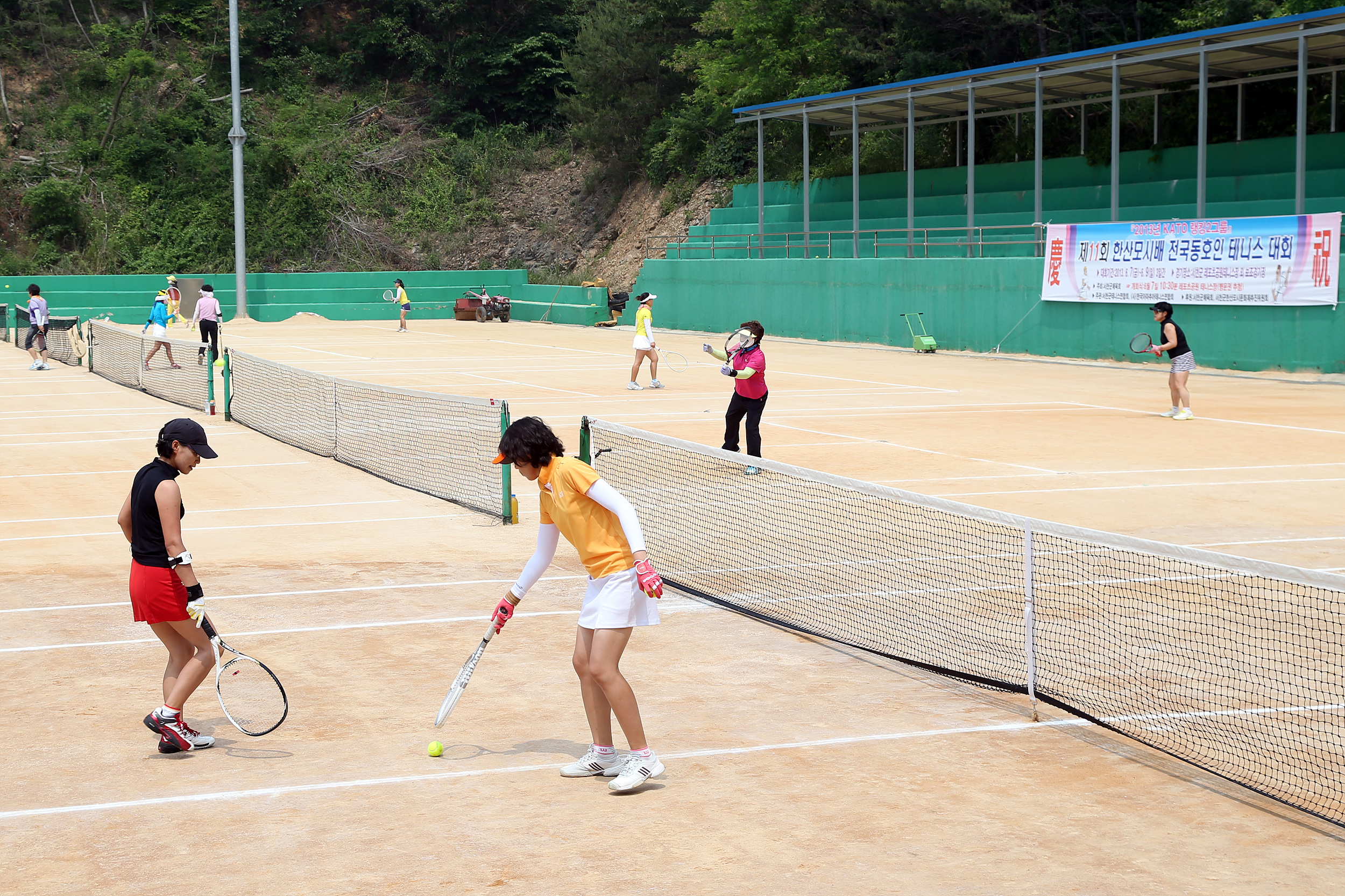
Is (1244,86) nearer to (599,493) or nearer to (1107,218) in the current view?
(1107,218)

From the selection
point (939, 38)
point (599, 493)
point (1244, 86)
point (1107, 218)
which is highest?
point (939, 38)

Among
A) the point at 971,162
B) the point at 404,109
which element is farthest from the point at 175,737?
the point at 404,109

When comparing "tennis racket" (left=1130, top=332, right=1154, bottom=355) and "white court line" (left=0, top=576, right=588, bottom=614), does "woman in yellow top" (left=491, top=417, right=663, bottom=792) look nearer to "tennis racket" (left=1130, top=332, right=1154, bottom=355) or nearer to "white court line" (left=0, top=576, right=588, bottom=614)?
"white court line" (left=0, top=576, right=588, bottom=614)

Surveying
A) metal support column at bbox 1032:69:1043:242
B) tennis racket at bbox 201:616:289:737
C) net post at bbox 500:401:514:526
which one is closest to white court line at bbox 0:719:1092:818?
tennis racket at bbox 201:616:289:737

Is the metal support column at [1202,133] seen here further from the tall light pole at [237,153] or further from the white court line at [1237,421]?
the tall light pole at [237,153]

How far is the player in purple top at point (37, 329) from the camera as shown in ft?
108

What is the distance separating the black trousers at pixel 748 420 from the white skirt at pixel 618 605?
9.07 metres

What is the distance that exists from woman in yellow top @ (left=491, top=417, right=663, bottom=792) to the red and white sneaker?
196 cm

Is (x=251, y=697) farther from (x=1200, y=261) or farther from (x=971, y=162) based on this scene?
(x=971, y=162)

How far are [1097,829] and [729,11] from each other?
187ft

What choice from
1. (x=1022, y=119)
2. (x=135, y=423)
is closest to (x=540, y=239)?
(x=1022, y=119)

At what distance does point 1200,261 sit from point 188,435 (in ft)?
90.2

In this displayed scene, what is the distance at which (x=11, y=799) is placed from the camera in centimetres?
650

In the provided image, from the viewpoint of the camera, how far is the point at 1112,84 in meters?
36.7
